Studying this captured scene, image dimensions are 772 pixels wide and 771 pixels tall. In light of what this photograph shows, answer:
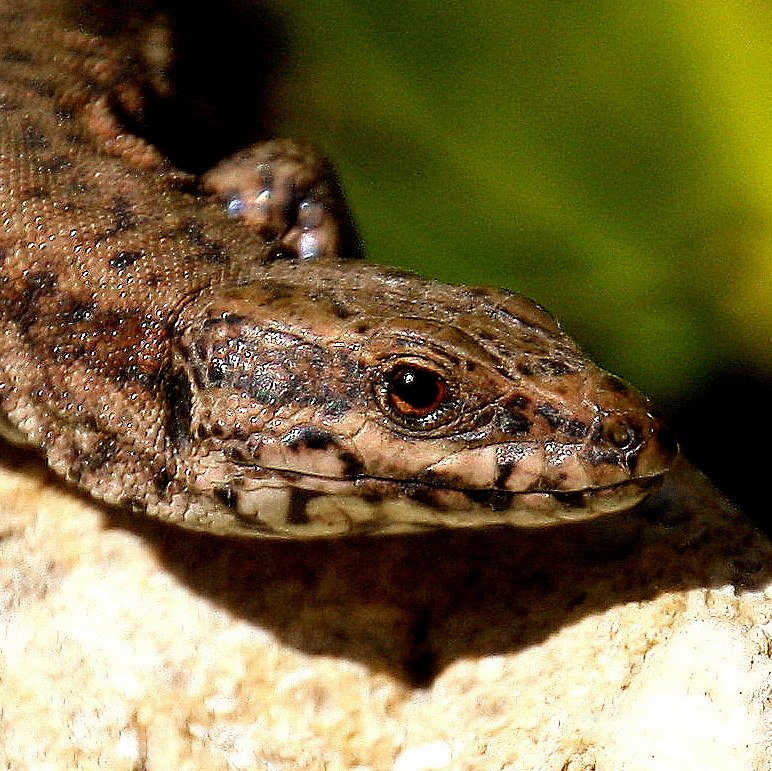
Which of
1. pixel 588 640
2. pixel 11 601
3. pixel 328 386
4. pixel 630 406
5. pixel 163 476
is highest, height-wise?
pixel 630 406

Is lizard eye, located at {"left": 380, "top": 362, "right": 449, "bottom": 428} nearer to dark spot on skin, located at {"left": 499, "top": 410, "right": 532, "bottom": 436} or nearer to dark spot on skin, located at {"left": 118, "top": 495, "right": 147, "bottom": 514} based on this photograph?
dark spot on skin, located at {"left": 499, "top": 410, "right": 532, "bottom": 436}

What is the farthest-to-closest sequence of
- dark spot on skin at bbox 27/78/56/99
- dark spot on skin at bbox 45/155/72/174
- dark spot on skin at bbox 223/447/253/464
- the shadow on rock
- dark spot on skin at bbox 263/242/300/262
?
dark spot on skin at bbox 27/78/56/99 < dark spot on skin at bbox 45/155/72/174 < dark spot on skin at bbox 263/242/300/262 < the shadow on rock < dark spot on skin at bbox 223/447/253/464

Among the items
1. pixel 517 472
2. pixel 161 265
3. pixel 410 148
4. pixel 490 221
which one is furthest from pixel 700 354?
pixel 161 265

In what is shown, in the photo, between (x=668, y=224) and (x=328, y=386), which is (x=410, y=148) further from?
(x=328, y=386)

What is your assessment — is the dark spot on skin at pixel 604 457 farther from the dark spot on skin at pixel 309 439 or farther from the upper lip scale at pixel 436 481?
the dark spot on skin at pixel 309 439

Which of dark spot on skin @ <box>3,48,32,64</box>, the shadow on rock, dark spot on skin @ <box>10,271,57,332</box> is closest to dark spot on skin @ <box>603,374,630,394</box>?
the shadow on rock

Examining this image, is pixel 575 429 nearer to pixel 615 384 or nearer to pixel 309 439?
pixel 615 384
